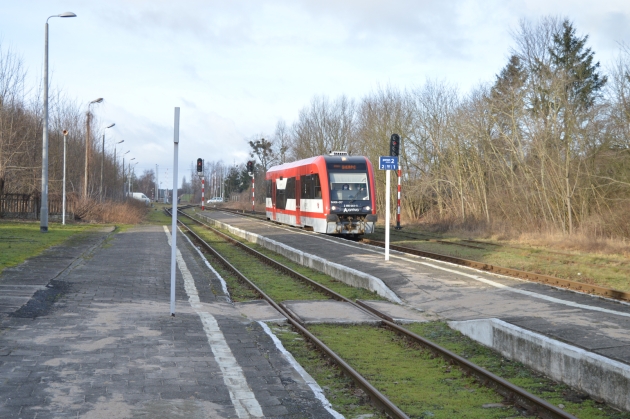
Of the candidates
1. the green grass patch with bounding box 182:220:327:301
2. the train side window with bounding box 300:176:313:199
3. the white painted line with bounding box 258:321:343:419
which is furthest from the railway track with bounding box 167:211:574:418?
the train side window with bounding box 300:176:313:199

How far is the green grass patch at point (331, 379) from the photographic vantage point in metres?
6.31

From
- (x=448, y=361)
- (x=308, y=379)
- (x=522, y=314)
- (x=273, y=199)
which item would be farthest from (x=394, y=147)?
(x=273, y=199)

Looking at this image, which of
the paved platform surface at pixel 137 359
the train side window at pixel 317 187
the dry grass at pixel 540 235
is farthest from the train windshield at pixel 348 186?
the paved platform surface at pixel 137 359

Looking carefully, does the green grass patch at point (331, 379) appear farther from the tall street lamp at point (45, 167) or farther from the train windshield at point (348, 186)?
the tall street lamp at point (45, 167)

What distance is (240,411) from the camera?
596 centimetres

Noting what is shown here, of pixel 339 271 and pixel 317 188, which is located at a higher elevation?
pixel 317 188

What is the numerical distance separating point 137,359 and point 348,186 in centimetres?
2067

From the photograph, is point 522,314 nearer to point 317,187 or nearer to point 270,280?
point 270,280

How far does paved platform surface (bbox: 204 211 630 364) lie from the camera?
28.3 ft

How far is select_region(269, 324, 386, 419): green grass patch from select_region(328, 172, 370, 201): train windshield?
58.7 ft

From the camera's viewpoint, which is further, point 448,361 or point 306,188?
point 306,188

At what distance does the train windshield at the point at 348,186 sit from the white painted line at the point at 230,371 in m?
16.0

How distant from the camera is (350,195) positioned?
2784 centimetres

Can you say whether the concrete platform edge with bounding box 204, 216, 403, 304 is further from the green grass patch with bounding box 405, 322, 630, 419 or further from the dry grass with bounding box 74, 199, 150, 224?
the dry grass with bounding box 74, 199, 150, 224
